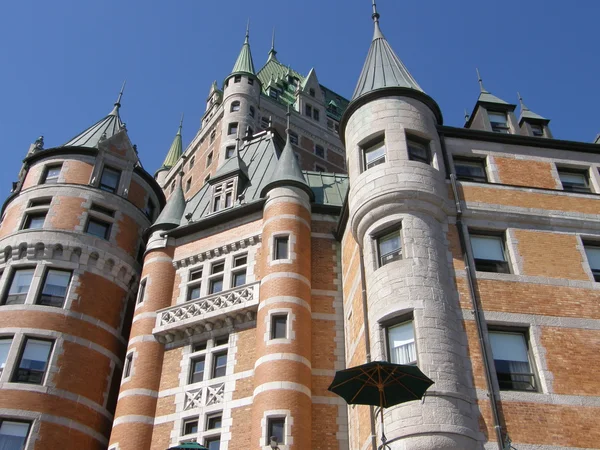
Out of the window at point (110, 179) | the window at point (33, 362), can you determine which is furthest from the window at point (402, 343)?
the window at point (110, 179)

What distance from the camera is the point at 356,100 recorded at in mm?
26750

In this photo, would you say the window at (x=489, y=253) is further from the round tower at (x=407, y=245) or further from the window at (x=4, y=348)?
the window at (x=4, y=348)

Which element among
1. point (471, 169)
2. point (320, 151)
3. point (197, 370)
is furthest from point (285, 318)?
point (320, 151)

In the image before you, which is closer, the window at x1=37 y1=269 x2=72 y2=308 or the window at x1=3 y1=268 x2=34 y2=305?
the window at x1=3 y1=268 x2=34 y2=305

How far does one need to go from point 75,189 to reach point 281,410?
17411 mm

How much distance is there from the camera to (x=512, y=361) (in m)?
20.5

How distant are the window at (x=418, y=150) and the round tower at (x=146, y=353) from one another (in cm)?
1300

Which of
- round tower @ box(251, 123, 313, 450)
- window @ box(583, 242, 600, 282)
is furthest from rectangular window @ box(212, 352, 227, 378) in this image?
window @ box(583, 242, 600, 282)

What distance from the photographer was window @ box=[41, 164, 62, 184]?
36.2m

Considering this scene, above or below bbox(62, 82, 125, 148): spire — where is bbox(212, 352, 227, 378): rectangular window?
below

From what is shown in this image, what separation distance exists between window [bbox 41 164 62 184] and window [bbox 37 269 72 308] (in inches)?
235

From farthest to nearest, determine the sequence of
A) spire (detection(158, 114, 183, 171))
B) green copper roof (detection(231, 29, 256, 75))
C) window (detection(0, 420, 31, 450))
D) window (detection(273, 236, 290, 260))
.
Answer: spire (detection(158, 114, 183, 171)) → green copper roof (detection(231, 29, 256, 75)) → window (detection(273, 236, 290, 260)) → window (detection(0, 420, 31, 450))

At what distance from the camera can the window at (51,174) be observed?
3619 centimetres

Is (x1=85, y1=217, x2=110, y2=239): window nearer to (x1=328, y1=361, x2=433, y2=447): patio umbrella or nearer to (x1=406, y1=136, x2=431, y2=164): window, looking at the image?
(x1=406, y1=136, x2=431, y2=164): window
